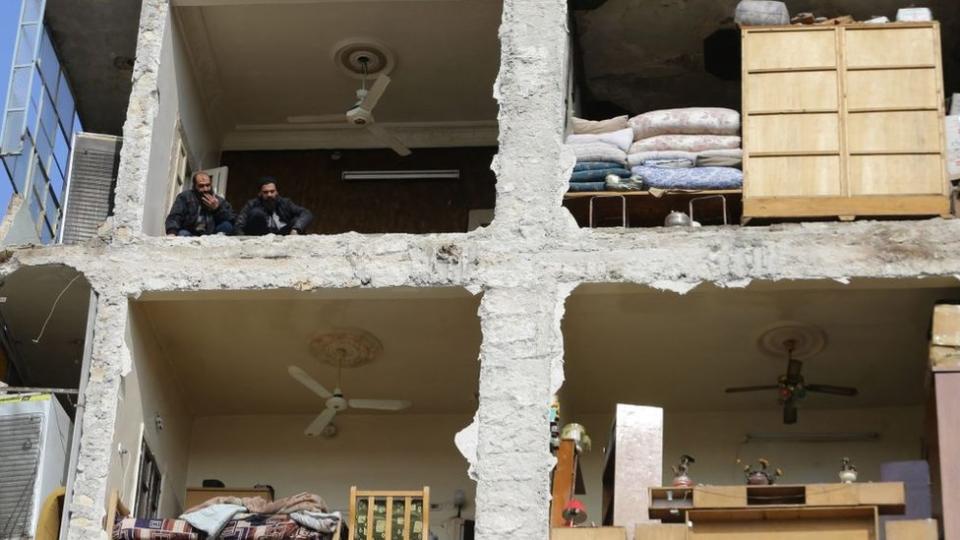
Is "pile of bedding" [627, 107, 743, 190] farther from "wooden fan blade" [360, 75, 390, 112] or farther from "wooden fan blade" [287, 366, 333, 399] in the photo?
"wooden fan blade" [287, 366, 333, 399]

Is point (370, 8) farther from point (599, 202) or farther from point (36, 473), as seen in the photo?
point (36, 473)

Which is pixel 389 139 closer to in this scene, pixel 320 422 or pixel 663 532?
pixel 320 422

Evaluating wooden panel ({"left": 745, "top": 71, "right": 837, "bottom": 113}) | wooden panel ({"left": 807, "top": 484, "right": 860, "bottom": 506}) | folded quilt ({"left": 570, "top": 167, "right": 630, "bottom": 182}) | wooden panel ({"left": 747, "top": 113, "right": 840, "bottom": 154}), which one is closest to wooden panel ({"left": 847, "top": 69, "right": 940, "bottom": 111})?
wooden panel ({"left": 745, "top": 71, "right": 837, "bottom": 113})

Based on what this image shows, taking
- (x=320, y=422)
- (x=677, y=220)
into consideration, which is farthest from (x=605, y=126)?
(x=320, y=422)

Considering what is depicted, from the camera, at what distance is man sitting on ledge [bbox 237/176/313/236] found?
17922 mm

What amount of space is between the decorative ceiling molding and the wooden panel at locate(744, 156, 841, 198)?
4.52 m

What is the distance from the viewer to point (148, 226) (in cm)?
1758

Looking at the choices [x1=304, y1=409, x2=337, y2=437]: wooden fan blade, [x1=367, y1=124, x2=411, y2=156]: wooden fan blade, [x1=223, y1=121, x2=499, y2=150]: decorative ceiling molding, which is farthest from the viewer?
[x1=223, y1=121, x2=499, y2=150]: decorative ceiling molding

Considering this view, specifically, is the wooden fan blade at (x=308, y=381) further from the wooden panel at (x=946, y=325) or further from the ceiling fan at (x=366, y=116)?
the wooden panel at (x=946, y=325)

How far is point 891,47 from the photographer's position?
17328mm

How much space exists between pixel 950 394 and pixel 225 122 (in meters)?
8.30

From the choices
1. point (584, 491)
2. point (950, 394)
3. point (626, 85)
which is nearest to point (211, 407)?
point (584, 491)

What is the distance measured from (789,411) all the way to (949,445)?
2.49m

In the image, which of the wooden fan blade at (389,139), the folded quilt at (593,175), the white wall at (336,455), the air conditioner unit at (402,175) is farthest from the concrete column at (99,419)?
the air conditioner unit at (402,175)
